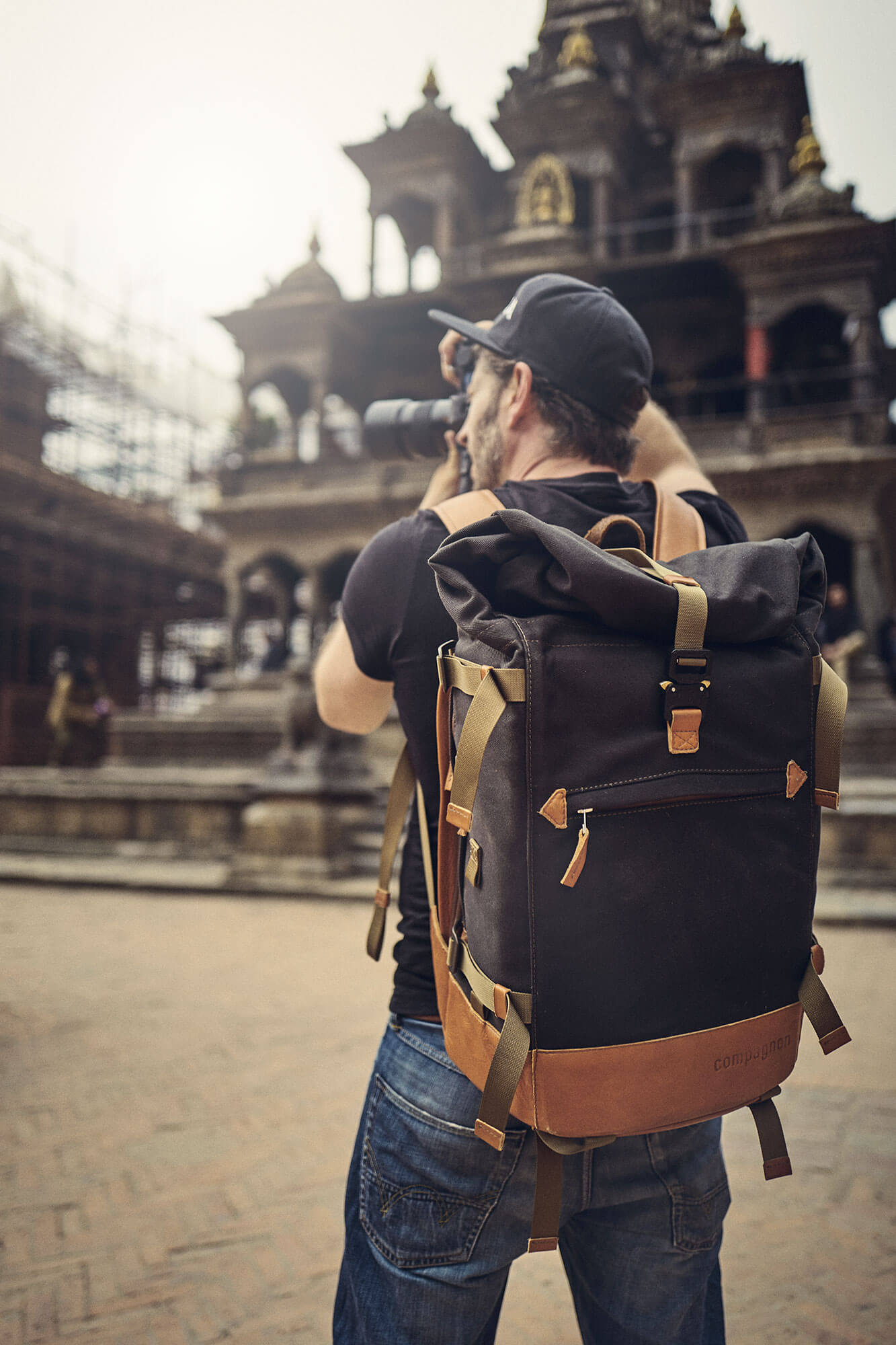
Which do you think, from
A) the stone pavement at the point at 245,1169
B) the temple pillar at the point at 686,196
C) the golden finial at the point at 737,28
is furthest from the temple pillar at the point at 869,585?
the golden finial at the point at 737,28

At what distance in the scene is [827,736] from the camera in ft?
3.96

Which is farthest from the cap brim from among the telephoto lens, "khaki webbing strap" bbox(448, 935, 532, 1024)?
"khaki webbing strap" bbox(448, 935, 532, 1024)

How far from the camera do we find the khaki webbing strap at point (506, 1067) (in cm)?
101

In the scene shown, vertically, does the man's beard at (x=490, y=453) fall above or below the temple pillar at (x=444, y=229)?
below

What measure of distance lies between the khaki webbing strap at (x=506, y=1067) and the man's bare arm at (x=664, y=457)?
3.39ft

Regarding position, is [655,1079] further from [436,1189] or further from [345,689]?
[345,689]

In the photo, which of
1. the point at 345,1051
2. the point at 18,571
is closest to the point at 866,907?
the point at 345,1051

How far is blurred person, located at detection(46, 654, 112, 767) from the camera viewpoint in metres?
15.2

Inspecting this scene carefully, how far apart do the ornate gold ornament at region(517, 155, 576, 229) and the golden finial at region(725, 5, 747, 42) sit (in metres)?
4.85

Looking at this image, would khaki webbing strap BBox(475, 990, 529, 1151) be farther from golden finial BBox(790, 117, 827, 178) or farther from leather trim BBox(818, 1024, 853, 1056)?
golden finial BBox(790, 117, 827, 178)

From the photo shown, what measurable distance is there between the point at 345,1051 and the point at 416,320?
20316mm

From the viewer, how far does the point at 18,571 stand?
22.4 meters

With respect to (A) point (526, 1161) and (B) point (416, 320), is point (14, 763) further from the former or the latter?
(A) point (526, 1161)

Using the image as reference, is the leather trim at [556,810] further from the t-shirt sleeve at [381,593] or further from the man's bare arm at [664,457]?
the man's bare arm at [664,457]
